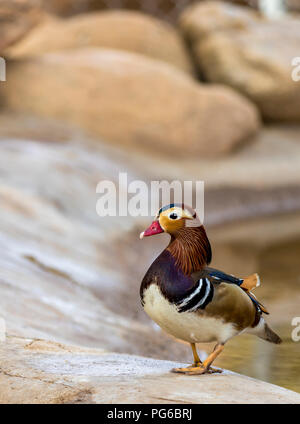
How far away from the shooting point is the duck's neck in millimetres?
1458

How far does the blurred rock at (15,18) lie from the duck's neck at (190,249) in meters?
5.08

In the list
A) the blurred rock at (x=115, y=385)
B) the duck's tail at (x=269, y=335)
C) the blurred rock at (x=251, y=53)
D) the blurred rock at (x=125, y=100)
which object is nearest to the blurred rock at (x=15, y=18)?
the blurred rock at (x=125, y=100)

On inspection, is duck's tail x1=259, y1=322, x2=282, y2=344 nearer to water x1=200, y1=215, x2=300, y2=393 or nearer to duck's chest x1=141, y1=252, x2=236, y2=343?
duck's chest x1=141, y1=252, x2=236, y2=343

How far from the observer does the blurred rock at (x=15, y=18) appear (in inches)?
245

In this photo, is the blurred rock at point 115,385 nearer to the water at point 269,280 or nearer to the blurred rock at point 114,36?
the water at point 269,280

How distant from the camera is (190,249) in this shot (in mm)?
1463

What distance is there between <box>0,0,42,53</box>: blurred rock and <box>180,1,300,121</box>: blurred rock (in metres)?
2.07

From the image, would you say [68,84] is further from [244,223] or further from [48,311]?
[48,311]

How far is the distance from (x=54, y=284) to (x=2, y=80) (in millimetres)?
3775

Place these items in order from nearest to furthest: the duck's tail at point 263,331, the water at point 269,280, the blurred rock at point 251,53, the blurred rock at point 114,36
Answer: the duck's tail at point 263,331
the water at point 269,280
the blurred rock at point 251,53
the blurred rock at point 114,36

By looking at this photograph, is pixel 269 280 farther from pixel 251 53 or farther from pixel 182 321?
pixel 251 53

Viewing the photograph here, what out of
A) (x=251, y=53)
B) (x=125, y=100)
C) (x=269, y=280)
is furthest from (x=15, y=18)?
(x=269, y=280)

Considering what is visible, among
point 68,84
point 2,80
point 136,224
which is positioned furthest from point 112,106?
point 136,224

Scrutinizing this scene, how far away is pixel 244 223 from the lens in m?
6.01
